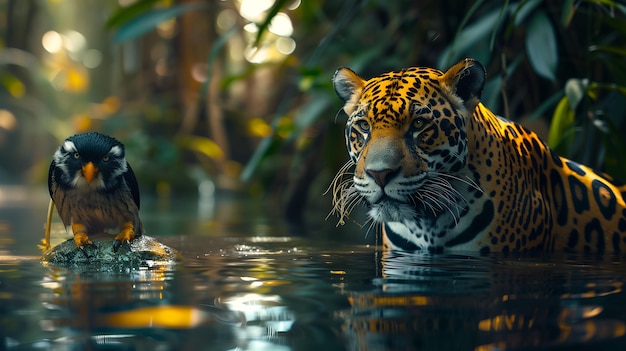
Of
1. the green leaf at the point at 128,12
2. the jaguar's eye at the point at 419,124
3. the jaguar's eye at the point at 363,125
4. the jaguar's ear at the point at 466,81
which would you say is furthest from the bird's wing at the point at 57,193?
the green leaf at the point at 128,12

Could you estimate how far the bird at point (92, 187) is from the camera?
3.86 meters

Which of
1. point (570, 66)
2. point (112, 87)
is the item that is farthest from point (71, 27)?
point (570, 66)

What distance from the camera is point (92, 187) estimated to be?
388cm

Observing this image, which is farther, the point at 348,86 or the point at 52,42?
the point at 52,42

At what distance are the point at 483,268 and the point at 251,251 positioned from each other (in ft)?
4.46

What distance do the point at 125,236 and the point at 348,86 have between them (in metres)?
1.31

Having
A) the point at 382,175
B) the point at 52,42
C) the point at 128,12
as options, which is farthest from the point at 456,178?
the point at 52,42

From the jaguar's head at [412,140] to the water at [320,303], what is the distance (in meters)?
0.26

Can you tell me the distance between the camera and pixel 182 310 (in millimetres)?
2686

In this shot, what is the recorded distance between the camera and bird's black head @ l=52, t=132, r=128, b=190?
151 inches

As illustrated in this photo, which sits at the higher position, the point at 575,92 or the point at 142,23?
the point at 142,23

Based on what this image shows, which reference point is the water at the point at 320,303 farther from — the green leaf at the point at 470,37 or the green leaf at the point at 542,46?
the green leaf at the point at 470,37

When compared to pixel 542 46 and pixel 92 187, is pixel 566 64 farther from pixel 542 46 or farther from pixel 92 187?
pixel 92 187

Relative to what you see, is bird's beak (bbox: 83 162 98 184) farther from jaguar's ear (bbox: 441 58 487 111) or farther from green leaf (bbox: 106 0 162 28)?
green leaf (bbox: 106 0 162 28)
